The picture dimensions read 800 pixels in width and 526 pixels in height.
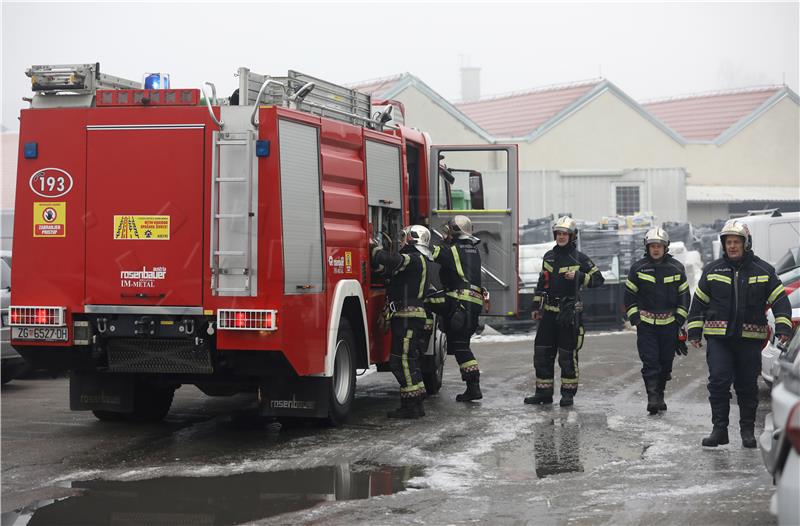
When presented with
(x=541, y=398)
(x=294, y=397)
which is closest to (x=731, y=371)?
(x=541, y=398)

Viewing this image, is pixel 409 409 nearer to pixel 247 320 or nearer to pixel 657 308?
pixel 247 320

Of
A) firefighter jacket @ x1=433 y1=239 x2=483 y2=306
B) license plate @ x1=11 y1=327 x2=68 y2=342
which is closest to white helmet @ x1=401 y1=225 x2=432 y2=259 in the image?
firefighter jacket @ x1=433 y1=239 x2=483 y2=306

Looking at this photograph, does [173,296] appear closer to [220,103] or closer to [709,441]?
[220,103]

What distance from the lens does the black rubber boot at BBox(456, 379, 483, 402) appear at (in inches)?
462

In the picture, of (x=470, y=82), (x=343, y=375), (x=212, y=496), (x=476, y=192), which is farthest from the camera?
(x=470, y=82)

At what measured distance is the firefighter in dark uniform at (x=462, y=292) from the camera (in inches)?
452

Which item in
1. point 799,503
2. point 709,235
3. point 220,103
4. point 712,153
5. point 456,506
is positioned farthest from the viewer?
point 712,153

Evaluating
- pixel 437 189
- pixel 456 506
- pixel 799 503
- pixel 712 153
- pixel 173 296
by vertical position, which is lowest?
pixel 456 506

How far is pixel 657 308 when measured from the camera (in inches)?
427

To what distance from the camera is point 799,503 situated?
14.9ft

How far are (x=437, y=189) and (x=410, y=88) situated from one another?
22.4 metres

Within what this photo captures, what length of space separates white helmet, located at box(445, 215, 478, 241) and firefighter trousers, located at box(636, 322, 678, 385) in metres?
2.04

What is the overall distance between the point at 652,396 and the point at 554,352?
1225mm

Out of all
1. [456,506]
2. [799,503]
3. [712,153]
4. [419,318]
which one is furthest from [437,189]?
[712,153]
